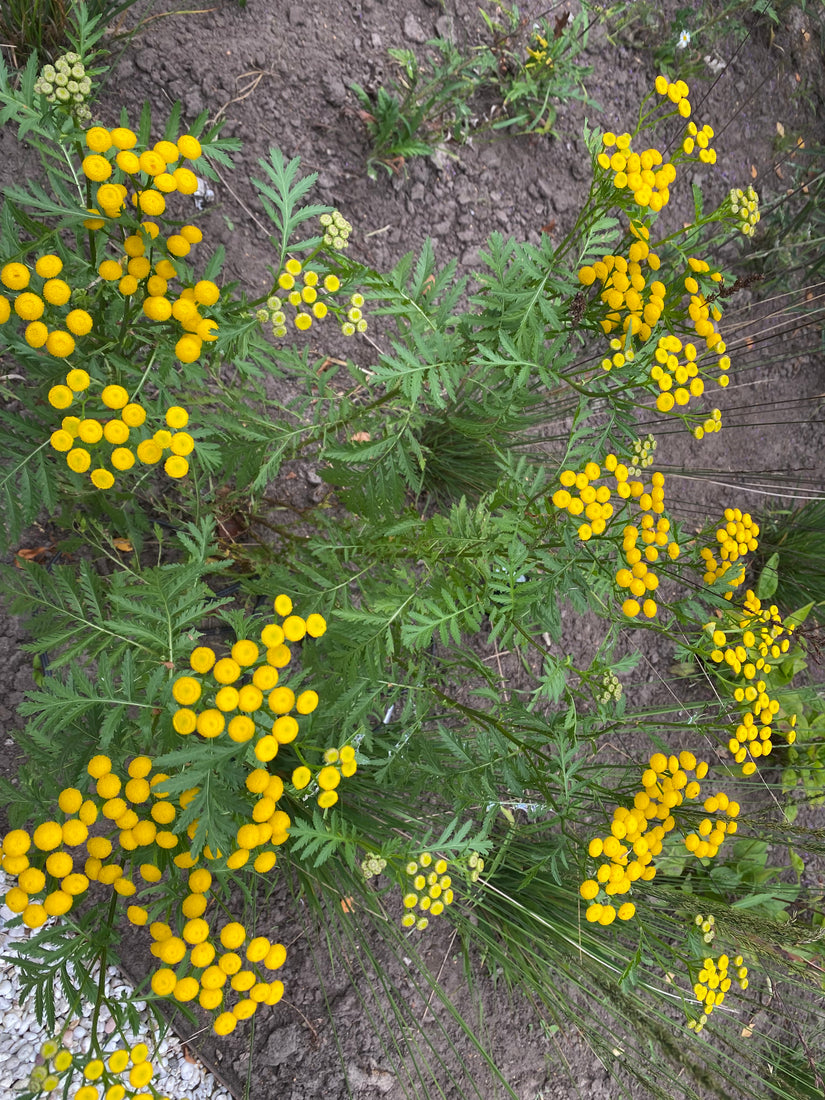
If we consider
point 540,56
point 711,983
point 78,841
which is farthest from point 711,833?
point 540,56

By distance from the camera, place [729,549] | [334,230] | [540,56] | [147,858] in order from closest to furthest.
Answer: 1. [147,858]
2. [334,230]
3. [729,549]
4. [540,56]

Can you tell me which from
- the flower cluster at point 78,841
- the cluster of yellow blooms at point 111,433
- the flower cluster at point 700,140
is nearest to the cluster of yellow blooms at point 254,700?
the flower cluster at point 78,841

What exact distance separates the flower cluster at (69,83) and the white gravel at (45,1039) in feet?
7.57

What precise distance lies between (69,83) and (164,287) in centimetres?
44

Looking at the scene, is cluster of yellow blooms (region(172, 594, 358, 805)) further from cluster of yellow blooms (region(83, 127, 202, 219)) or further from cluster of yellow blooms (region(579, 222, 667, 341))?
cluster of yellow blooms (region(579, 222, 667, 341))

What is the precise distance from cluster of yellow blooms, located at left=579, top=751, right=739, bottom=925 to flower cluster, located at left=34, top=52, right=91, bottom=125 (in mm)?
2127

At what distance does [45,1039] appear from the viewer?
2.50 meters

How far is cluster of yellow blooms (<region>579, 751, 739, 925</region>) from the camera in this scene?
6.25ft

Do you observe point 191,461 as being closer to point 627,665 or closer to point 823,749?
point 627,665

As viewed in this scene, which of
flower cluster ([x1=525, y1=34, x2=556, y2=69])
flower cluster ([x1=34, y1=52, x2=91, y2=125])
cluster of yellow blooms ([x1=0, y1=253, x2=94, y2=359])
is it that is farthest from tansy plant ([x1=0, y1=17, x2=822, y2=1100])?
flower cluster ([x1=525, y1=34, x2=556, y2=69])

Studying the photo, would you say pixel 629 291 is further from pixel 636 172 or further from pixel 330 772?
pixel 330 772

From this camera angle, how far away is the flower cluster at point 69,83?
1.52 metres

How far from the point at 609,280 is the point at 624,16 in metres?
3.14

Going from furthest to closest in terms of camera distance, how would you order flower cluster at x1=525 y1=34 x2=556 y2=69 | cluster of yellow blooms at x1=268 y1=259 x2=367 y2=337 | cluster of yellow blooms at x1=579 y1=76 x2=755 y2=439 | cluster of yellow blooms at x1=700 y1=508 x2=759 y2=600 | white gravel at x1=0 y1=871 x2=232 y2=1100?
flower cluster at x1=525 y1=34 x2=556 y2=69 < white gravel at x1=0 y1=871 x2=232 y2=1100 < cluster of yellow blooms at x1=700 y1=508 x2=759 y2=600 < cluster of yellow blooms at x1=579 y1=76 x2=755 y2=439 < cluster of yellow blooms at x1=268 y1=259 x2=367 y2=337
